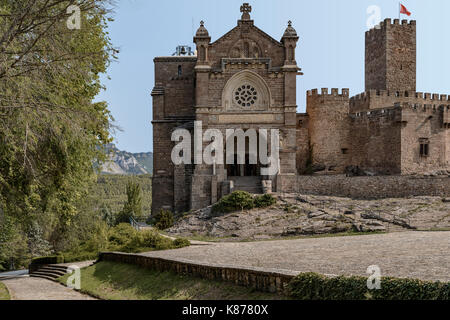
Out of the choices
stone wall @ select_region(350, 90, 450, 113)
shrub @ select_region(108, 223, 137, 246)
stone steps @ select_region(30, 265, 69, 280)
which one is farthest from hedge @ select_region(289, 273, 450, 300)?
stone wall @ select_region(350, 90, 450, 113)

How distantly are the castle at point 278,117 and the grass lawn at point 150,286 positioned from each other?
1692 cm

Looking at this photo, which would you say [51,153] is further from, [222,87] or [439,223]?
[222,87]

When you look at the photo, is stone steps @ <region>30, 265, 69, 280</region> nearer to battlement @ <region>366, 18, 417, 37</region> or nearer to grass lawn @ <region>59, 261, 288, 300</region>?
grass lawn @ <region>59, 261, 288, 300</region>

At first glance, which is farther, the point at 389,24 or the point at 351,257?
the point at 389,24

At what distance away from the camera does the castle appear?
3834cm

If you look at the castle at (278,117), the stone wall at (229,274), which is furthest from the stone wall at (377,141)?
the stone wall at (229,274)

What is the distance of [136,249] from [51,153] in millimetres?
11072

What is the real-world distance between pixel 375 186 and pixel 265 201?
7.60 metres

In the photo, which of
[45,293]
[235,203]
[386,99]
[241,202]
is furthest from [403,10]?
[45,293]

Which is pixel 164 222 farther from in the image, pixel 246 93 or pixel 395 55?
pixel 395 55

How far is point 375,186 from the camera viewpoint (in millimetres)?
35531

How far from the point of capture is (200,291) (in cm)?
1339

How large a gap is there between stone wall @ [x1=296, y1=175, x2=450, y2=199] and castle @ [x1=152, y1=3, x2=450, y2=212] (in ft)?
4.80

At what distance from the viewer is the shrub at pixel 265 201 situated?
3277cm
